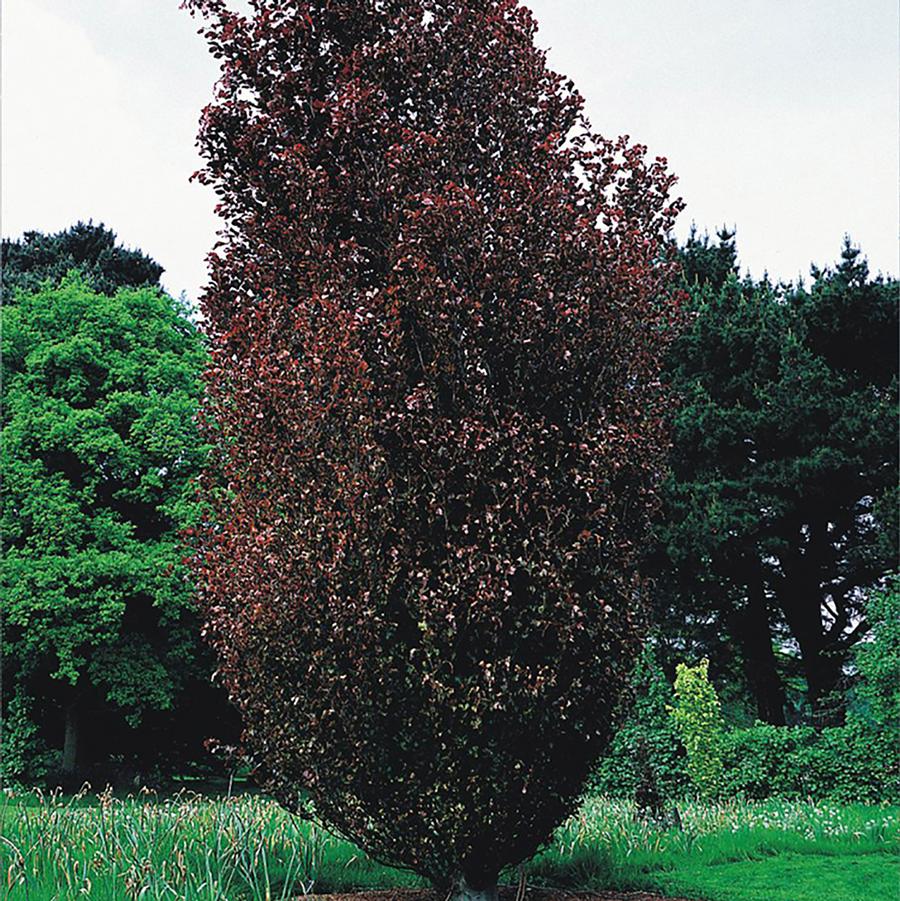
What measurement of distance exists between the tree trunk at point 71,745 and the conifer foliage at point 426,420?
1584 cm

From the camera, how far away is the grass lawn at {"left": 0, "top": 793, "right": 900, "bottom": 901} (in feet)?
22.6

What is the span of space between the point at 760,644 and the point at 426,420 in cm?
1763

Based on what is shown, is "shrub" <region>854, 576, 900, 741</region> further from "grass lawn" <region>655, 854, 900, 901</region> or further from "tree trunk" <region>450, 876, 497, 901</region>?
"tree trunk" <region>450, 876, 497, 901</region>

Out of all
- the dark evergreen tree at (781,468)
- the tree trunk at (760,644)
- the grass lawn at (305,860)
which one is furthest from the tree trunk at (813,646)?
the grass lawn at (305,860)

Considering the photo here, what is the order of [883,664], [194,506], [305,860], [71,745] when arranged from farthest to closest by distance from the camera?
[71,745] → [194,506] → [883,664] → [305,860]

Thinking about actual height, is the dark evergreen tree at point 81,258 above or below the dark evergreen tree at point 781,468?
above

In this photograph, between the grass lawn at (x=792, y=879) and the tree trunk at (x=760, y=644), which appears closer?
the grass lawn at (x=792, y=879)

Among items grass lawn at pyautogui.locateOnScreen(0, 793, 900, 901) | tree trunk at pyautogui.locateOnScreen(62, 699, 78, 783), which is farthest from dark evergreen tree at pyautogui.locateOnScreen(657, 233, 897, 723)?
tree trunk at pyautogui.locateOnScreen(62, 699, 78, 783)

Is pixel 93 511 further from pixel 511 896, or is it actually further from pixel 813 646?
pixel 511 896

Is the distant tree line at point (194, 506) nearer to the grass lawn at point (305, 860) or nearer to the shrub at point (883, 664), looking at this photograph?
the shrub at point (883, 664)

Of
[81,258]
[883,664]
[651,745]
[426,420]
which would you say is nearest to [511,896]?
[426,420]

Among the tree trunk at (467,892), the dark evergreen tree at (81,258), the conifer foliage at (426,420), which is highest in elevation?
the dark evergreen tree at (81,258)

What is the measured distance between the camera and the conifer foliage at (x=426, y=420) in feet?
20.3

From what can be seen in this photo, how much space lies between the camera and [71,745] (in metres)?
21.1
